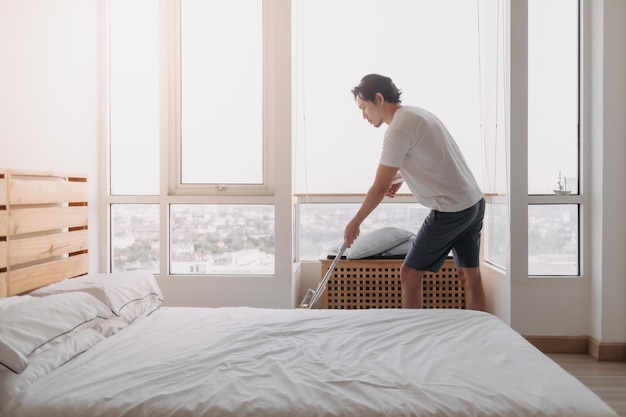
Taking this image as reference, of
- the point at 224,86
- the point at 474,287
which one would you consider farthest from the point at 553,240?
the point at 224,86

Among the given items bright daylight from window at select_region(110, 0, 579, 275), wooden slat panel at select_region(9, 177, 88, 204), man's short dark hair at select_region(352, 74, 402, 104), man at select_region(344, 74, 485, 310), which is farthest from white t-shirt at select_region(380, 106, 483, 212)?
wooden slat panel at select_region(9, 177, 88, 204)

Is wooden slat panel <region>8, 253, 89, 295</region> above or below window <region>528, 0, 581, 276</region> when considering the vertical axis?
below

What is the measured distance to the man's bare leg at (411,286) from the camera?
2.89 metres

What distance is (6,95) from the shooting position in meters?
2.65

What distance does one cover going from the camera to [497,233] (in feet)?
11.9

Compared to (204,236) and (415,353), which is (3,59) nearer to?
(204,236)

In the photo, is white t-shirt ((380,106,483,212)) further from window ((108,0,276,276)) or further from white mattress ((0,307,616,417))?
window ((108,0,276,276))

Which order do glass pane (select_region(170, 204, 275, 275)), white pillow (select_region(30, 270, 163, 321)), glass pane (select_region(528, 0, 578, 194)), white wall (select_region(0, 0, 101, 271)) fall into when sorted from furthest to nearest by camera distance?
glass pane (select_region(170, 204, 275, 275)) < glass pane (select_region(528, 0, 578, 194)) < white wall (select_region(0, 0, 101, 271)) < white pillow (select_region(30, 270, 163, 321))

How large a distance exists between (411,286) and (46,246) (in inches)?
72.1

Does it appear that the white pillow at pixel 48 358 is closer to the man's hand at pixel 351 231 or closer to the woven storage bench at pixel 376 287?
the man's hand at pixel 351 231

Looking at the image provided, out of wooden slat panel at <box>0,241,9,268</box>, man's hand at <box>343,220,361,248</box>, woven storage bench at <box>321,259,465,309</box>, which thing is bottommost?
woven storage bench at <box>321,259,465,309</box>

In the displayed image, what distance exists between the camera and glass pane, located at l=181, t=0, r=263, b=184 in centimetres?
378

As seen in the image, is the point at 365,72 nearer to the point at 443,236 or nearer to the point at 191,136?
the point at 191,136

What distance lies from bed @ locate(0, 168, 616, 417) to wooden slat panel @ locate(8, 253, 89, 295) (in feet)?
1.28
